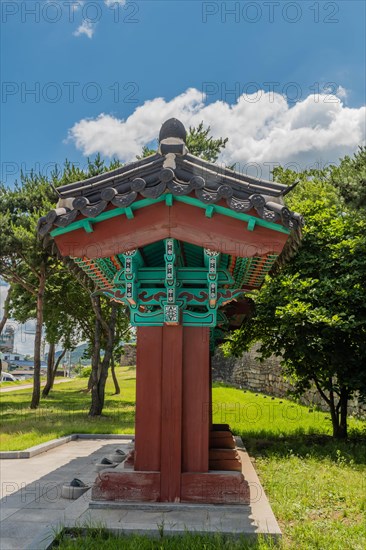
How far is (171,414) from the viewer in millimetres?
5648

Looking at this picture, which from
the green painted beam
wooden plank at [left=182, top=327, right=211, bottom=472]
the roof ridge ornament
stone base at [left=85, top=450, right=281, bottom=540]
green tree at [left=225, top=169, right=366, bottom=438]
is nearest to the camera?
stone base at [left=85, top=450, right=281, bottom=540]

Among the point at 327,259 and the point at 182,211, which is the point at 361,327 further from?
the point at 182,211

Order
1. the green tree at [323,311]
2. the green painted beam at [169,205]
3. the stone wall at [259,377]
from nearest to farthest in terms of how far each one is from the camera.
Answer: the green painted beam at [169,205], the green tree at [323,311], the stone wall at [259,377]

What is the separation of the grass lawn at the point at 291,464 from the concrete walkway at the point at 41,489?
69 cm

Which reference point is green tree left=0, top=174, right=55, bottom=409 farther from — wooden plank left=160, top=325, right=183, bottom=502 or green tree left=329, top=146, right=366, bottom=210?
wooden plank left=160, top=325, right=183, bottom=502

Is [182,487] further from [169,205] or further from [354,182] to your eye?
[354,182]

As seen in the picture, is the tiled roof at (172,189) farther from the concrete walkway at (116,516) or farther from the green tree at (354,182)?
the green tree at (354,182)

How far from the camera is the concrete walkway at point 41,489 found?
513cm

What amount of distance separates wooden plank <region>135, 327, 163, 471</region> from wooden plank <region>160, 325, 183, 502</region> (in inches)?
3.5

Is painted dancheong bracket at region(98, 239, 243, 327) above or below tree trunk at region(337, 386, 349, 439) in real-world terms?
above

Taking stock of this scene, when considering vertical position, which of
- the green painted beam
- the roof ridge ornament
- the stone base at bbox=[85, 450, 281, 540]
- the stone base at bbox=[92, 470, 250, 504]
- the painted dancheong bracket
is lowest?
the stone base at bbox=[85, 450, 281, 540]

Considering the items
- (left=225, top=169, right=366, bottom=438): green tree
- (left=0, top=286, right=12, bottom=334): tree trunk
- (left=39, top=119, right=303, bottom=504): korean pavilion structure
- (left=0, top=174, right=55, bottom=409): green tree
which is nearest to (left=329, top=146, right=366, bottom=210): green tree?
(left=225, top=169, right=366, bottom=438): green tree

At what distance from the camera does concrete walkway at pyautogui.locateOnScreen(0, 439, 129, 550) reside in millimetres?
5133

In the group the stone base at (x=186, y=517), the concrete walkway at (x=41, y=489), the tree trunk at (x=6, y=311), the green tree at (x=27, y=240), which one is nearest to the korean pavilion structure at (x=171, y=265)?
the stone base at (x=186, y=517)
